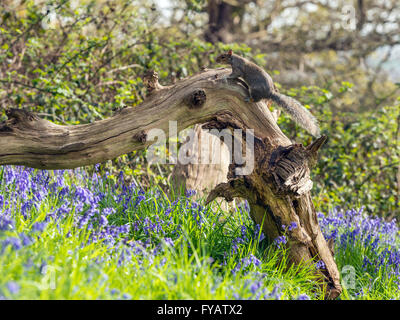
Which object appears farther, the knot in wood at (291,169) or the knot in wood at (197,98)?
the knot in wood at (197,98)

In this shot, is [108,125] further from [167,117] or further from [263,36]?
[263,36]

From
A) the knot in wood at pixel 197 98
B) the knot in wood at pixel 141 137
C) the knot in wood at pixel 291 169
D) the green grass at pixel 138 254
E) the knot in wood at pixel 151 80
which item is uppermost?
the knot in wood at pixel 151 80

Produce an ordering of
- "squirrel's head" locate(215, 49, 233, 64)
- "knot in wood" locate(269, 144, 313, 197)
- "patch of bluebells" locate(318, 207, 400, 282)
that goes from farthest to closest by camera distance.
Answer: "patch of bluebells" locate(318, 207, 400, 282) → "squirrel's head" locate(215, 49, 233, 64) → "knot in wood" locate(269, 144, 313, 197)

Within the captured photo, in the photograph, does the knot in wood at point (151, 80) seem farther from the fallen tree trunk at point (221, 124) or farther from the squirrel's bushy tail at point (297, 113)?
the squirrel's bushy tail at point (297, 113)

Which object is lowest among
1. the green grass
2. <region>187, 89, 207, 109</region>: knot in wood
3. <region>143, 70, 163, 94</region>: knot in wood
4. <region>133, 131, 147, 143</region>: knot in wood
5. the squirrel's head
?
the green grass

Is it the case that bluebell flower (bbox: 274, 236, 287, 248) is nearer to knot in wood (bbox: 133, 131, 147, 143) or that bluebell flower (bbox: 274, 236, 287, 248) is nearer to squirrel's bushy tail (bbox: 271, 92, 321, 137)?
squirrel's bushy tail (bbox: 271, 92, 321, 137)

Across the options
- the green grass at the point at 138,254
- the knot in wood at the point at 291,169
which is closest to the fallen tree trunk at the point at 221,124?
the knot in wood at the point at 291,169

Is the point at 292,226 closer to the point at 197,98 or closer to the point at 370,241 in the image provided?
the point at 197,98

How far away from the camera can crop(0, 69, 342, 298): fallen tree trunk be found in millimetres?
3453

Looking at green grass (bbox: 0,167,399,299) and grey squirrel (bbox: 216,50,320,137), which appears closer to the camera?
green grass (bbox: 0,167,399,299)

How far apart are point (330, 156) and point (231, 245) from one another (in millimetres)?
4072

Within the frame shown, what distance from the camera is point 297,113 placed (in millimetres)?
3539

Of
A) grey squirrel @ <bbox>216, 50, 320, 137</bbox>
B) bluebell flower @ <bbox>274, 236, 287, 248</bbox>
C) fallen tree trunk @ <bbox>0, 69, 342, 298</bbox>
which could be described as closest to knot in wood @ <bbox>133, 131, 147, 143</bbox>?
fallen tree trunk @ <bbox>0, 69, 342, 298</bbox>

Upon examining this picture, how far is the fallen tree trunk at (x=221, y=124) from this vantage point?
11.3ft
